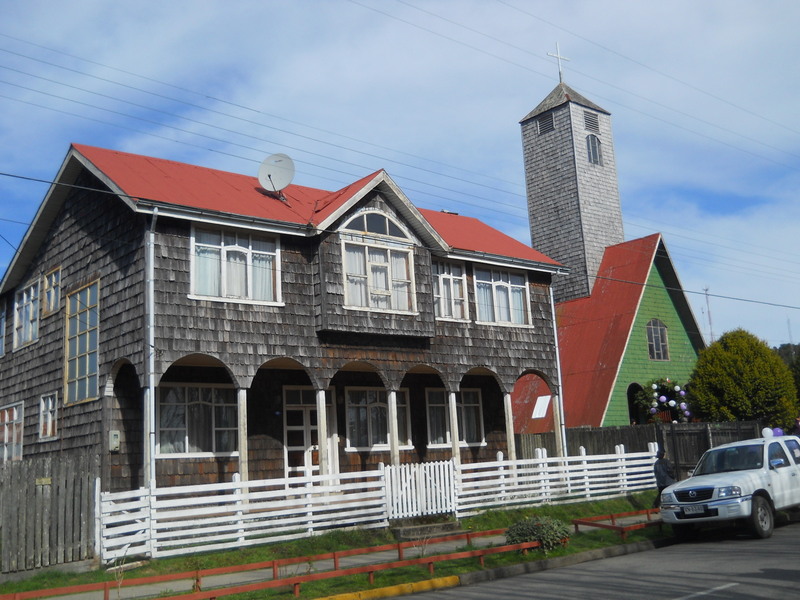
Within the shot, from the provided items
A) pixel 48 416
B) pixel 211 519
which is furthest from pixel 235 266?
pixel 48 416

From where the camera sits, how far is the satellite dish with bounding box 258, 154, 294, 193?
21.4 meters

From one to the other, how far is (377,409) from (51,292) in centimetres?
935

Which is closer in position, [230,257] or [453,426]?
[230,257]

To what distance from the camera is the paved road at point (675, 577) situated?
979cm

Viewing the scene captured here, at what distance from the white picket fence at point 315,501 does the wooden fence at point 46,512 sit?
430mm

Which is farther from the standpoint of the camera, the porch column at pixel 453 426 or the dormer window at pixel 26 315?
the dormer window at pixel 26 315

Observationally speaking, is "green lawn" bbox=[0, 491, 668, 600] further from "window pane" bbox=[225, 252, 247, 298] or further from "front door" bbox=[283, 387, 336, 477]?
"window pane" bbox=[225, 252, 247, 298]

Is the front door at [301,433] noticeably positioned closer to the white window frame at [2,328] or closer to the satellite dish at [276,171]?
the satellite dish at [276,171]

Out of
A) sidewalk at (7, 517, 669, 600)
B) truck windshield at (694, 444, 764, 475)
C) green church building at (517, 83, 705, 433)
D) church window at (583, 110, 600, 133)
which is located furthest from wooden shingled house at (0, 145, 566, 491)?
church window at (583, 110, 600, 133)

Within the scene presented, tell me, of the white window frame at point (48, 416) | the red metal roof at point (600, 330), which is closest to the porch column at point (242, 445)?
the white window frame at point (48, 416)

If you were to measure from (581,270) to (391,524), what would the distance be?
22.0 meters

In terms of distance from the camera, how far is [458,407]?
2547 cm

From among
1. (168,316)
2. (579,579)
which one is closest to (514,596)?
(579,579)

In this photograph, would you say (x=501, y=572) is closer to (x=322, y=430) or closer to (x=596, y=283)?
(x=322, y=430)
